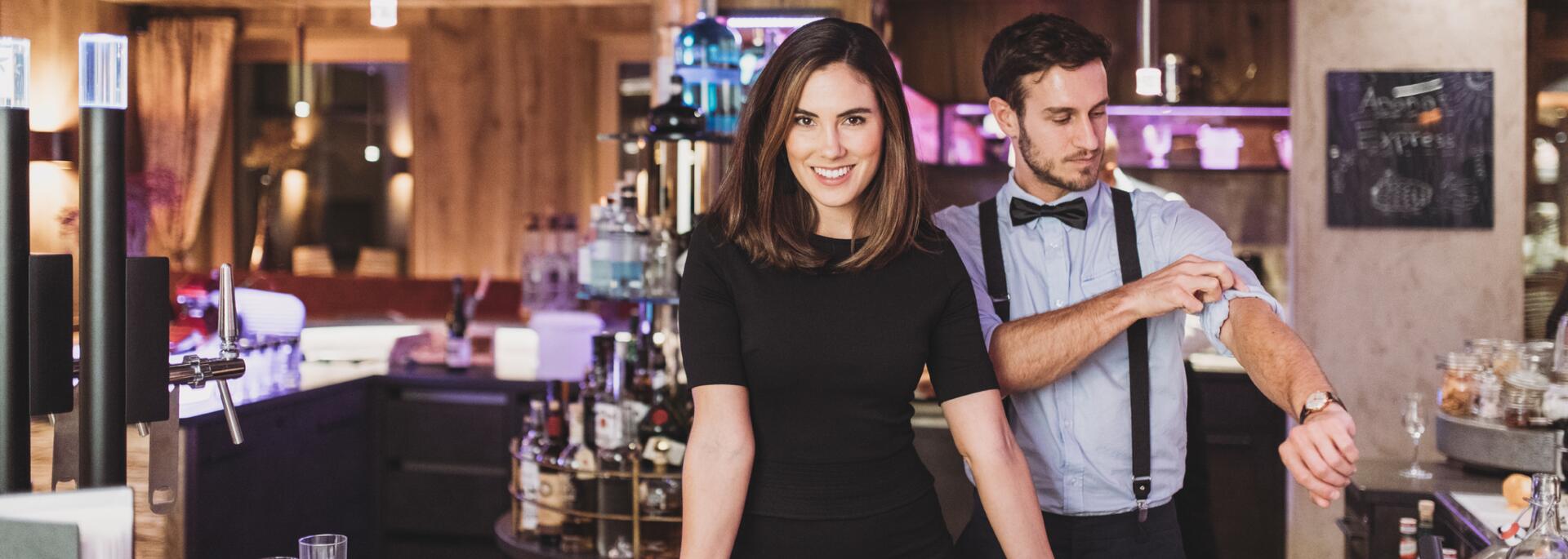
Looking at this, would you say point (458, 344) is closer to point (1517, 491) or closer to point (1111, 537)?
point (1111, 537)

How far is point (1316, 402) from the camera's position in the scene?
1.49 m

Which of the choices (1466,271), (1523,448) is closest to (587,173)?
(1466,271)

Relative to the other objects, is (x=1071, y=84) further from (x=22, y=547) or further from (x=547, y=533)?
(x=547, y=533)

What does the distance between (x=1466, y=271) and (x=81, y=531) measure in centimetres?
442

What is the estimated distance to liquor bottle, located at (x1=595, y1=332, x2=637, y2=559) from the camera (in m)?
2.75

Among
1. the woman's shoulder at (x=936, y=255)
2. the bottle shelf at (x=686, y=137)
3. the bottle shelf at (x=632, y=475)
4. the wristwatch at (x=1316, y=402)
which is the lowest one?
the bottle shelf at (x=632, y=475)

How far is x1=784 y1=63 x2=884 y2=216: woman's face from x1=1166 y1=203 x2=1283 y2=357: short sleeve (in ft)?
1.77

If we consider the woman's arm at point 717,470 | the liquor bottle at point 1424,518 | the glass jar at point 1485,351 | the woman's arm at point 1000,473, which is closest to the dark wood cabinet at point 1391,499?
the liquor bottle at point 1424,518

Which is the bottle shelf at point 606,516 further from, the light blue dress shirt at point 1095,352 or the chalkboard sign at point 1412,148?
the chalkboard sign at point 1412,148

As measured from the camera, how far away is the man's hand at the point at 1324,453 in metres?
1.39

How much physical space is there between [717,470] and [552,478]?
4.72 feet

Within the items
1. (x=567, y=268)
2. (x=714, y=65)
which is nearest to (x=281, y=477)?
(x=567, y=268)

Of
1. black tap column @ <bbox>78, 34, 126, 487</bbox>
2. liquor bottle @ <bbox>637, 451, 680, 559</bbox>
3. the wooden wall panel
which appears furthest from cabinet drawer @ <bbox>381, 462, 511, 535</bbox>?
the wooden wall panel

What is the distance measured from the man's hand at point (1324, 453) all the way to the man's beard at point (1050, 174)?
0.55m
